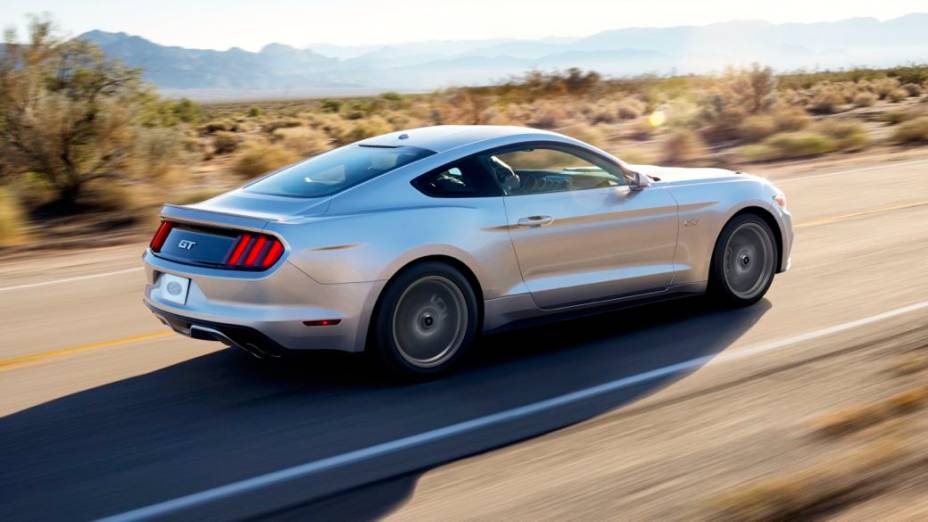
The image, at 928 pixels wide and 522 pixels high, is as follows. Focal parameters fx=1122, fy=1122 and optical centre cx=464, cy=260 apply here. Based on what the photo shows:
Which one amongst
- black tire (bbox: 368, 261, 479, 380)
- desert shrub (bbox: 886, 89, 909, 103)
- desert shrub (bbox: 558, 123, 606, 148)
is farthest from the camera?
desert shrub (bbox: 886, 89, 909, 103)

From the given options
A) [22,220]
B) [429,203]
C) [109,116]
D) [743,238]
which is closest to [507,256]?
[429,203]

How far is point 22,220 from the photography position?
14797 millimetres

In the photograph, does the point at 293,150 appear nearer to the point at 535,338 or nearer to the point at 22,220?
the point at 22,220

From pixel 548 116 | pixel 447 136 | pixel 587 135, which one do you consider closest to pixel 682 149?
pixel 587 135

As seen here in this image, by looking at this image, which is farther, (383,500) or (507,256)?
(507,256)

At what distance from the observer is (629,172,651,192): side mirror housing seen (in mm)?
7516

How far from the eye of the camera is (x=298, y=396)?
20.9 ft

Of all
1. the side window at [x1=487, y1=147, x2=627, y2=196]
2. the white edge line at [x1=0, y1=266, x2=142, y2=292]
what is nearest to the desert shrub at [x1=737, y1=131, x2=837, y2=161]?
the white edge line at [x1=0, y1=266, x2=142, y2=292]

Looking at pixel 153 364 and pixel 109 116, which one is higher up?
pixel 109 116

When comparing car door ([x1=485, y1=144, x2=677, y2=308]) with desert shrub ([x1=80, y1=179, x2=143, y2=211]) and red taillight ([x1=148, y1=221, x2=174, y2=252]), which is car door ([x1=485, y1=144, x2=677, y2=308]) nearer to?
red taillight ([x1=148, y1=221, x2=174, y2=252])

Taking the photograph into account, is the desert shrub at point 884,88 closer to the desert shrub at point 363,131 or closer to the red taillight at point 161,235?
the desert shrub at point 363,131

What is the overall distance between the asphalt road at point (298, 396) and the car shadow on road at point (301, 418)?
Result: 14mm

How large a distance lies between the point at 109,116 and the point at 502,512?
13885 mm

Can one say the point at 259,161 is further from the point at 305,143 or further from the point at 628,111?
the point at 628,111
